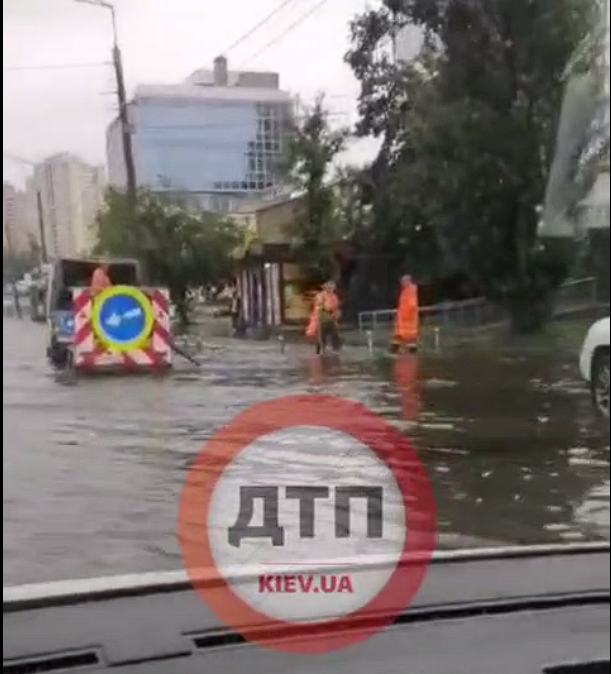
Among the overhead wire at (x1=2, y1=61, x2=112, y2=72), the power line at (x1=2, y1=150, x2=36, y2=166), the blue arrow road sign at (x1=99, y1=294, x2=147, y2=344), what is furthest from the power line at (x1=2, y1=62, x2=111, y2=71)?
the blue arrow road sign at (x1=99, y1=294, x2=147, y2=344)

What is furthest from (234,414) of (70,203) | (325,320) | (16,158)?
(16,158)

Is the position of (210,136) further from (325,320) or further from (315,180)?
(325,320)

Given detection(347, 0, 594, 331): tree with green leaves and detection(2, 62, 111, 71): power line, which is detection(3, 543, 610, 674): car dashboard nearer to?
detection(347, 0, 594, 331): tree with green leaves

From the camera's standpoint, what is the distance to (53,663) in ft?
6.55

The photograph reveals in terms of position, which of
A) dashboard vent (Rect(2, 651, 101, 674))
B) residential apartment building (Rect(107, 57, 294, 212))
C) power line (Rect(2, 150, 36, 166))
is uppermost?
residential apartment building (Rect(107, 57, 294, 212))

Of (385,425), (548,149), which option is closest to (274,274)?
(385,425)

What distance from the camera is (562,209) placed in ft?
6.11

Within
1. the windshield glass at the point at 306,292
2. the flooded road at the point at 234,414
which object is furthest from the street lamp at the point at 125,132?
the flooded road at the point at 234,414

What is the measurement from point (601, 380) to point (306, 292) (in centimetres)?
55

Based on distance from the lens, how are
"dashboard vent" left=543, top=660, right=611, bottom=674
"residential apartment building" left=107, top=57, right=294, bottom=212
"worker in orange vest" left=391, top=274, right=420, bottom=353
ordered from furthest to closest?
1. "worker in orange vest" left=391, top=274, right=420, bottom=353
2. "residential apartment building" left=107, top=57, right=294, bottom=212
3. "dashboard vent" left=543, top=660, right=611, bottom=674

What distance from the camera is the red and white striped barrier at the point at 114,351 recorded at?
1.87 m

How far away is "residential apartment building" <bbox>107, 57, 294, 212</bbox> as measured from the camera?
1.92 m

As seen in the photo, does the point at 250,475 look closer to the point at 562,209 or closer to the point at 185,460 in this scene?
the point at 185,460

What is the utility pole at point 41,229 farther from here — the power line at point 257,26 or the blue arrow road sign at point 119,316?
the power line at point 257,26
